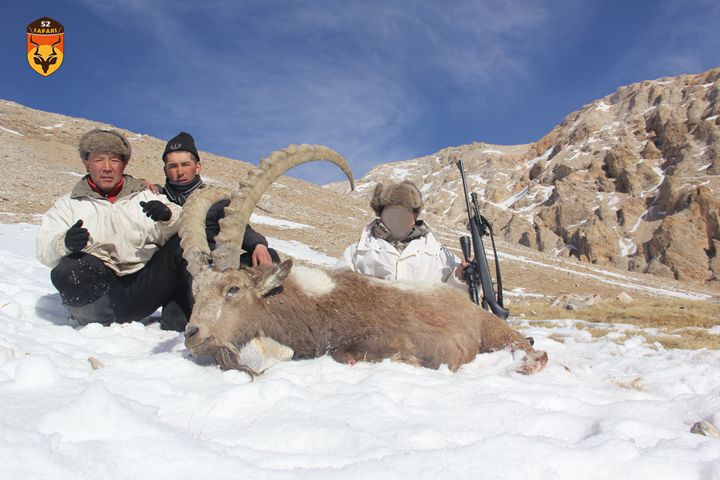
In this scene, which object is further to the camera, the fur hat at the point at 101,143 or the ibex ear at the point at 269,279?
the fur hat at the point at 101,143

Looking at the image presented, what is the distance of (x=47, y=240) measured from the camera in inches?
212

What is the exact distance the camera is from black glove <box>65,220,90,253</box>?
5.07m

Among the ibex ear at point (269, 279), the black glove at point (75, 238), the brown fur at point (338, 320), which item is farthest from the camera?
the black glove at point (75, 238)

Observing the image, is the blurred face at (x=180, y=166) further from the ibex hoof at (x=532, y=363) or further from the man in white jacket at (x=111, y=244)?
the ibex hoof at (x=532, y=363)

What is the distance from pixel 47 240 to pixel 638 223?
98.6 meters

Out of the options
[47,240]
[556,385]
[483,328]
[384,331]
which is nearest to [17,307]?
[47,240]

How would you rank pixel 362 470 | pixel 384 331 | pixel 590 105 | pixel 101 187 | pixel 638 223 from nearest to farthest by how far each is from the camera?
1. pixel 362 470
2. pixel 384 331
3. pixel 101 187
4. pixel 638 223
5. pixel 590 105

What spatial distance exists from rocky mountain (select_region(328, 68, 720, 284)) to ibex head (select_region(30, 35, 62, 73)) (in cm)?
4514

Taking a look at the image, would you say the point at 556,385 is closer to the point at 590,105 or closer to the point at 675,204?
the point at 675,204

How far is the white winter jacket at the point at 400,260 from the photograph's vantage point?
277 inches

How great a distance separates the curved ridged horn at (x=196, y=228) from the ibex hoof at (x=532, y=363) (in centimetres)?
374

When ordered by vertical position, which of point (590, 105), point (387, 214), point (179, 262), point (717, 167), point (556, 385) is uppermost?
point (590, 105)

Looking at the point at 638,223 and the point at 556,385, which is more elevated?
the point at 638,223

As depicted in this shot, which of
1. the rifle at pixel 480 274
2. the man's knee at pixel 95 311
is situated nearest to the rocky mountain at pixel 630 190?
the rifle at pixel 480 274
